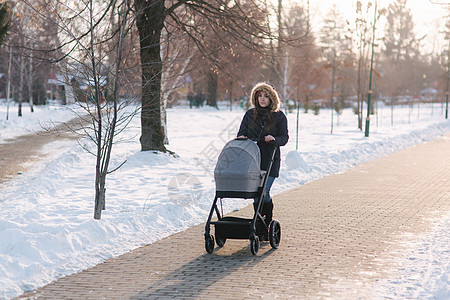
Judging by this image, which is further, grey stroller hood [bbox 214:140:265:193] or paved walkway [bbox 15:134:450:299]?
grey stroller hood [bbox 214:140:265:193]

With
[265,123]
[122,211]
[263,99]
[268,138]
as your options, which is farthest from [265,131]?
[122,211]

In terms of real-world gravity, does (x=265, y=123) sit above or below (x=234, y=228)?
above

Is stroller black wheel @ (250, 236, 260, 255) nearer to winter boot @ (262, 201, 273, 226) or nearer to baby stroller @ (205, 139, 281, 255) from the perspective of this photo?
baby stroller @ (205, 139, 281, 255)

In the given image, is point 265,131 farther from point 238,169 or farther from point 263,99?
point 238,169

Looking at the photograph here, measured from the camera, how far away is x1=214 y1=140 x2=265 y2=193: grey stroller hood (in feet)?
20.5

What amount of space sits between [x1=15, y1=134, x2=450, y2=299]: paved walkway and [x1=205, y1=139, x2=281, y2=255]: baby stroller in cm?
23

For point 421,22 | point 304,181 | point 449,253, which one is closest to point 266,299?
point 449,253

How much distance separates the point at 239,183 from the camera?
6.25 m

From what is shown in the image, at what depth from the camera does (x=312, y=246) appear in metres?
6.72

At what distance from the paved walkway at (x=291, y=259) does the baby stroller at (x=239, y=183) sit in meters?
0.23

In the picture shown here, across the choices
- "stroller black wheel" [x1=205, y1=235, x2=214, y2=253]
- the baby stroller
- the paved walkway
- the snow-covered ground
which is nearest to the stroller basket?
the baby stroller

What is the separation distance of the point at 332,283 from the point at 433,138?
2188cm

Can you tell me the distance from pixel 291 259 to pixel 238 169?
104cm

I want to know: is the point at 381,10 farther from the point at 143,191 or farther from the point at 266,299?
the point at 266,299
